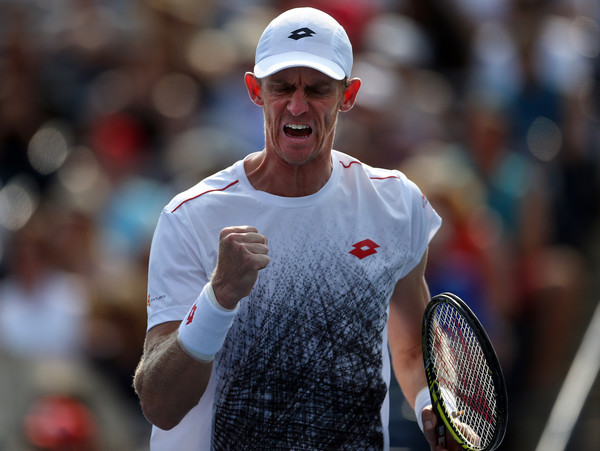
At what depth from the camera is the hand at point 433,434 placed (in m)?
3.27

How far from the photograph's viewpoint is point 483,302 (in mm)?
5707

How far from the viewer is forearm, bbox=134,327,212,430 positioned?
294 centimetres

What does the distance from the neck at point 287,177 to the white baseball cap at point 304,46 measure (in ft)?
0.98

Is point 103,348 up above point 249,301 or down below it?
below

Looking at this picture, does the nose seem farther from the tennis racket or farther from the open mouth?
the tennis racket

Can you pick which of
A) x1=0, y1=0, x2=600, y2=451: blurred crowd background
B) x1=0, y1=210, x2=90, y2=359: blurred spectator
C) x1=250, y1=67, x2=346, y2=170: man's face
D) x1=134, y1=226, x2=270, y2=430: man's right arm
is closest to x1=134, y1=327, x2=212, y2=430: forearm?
x1=134, y1=226, x2=270, y2=430: man's right arm

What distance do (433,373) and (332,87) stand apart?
975 mm

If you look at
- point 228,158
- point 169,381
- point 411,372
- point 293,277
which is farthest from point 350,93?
point 228,158

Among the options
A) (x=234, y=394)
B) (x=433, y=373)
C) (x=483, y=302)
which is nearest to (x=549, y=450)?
(x=483, y=302)

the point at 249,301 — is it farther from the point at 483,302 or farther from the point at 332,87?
the point at 483,302

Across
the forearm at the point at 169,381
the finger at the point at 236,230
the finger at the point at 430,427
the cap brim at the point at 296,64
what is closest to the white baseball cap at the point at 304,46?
the cap brim at the point at 296,64

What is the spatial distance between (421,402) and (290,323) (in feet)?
1.82

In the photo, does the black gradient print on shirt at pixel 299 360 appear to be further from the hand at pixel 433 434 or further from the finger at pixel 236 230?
the finger at pixel 236 230

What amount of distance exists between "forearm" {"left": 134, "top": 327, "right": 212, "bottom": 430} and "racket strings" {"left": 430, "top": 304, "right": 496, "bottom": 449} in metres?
0.83
